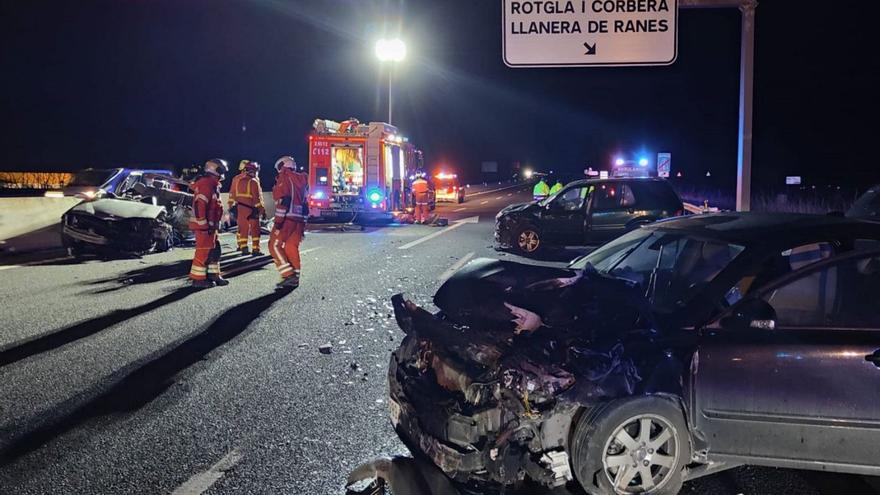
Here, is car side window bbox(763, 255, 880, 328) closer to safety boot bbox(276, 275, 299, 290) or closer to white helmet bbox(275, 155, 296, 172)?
safety boot bbox(276, 275, 299, 290)

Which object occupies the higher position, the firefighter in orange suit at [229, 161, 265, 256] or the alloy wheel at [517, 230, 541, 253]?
the firefighter in orange suit at [229, 161, 265, 256]

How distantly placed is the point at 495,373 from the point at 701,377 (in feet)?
3.41

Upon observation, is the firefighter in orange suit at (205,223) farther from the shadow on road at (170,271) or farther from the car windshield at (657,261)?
the car windshield at (657,261)

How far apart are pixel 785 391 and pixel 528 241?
33.1ft

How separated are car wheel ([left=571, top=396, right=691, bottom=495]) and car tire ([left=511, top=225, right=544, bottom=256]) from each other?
9930mm

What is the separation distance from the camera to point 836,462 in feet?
11.1

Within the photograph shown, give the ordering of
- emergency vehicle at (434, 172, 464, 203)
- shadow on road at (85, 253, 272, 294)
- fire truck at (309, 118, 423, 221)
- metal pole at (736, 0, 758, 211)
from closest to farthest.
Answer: shadow on road at (85, 253, 272, 294), metal pole at (736, 0, 758, 211), fire truck at (309, 118, 423, 221), emergency vehicle at (434, 172, 464, 203)

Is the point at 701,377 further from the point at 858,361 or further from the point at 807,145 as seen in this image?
the point at 807,145

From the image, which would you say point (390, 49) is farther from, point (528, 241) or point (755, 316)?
point (755, 316)

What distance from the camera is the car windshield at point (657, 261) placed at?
4852 millimetres

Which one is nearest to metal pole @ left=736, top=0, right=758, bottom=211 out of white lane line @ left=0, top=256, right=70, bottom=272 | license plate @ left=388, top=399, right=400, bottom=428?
license plate @ left=388, top=399, right=400, bottom=428

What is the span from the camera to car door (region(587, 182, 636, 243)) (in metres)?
12.8

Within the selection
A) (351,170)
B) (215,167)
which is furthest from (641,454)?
(351,170)

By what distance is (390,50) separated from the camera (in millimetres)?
25938
